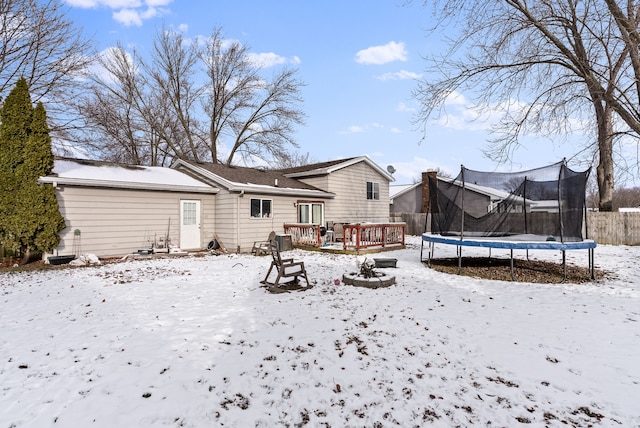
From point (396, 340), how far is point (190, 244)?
10.7 m

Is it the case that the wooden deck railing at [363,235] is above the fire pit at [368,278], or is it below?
above

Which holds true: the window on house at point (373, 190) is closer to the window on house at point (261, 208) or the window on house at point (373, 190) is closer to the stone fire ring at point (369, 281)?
the window on house at point (261, 208)

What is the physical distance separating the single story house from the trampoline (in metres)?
6.98

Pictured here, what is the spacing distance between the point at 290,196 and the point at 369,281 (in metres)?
8.66

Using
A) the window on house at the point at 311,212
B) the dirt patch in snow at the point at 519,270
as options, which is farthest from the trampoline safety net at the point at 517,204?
the window on house at the point at 311,212

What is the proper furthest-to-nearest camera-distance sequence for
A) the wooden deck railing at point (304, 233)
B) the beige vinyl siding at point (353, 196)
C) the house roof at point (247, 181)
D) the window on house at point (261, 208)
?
the beige vinyl siding at point (353, 196) → the wooden deck railing at point (304, 233) → the window on house at point (261, 208) → the house roof at point (247, 181)

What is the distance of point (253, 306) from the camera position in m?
5.79

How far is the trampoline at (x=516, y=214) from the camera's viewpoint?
8.15 meters

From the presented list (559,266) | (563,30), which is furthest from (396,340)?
(563,30)

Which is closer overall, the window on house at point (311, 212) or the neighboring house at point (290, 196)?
the neighboring house at point (290, 196)

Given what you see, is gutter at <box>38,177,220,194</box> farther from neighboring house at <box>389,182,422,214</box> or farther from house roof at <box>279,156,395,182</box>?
neighboring house at <box>389,182,422,214</box>

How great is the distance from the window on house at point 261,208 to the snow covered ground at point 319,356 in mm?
6951

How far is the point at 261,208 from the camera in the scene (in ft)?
46.0

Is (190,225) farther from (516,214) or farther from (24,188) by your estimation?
(516,214)
